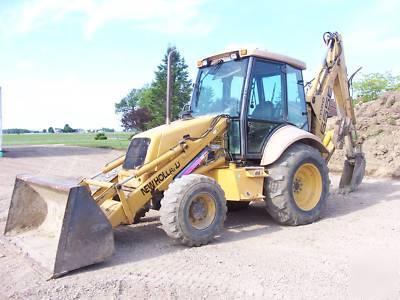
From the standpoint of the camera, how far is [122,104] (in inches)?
3482

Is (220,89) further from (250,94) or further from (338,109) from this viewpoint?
(338,109)

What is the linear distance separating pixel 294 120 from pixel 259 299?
158 inches

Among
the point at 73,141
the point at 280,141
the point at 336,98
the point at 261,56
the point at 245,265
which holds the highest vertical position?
the point at 261,56

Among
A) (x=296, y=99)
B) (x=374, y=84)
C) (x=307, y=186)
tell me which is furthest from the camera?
(x=374, y=84)

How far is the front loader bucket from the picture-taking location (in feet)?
14.6

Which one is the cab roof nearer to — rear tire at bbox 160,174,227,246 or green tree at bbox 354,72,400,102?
rear tire at bbox 160,174,227,246

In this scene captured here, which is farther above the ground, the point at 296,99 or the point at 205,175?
the point at 296,99

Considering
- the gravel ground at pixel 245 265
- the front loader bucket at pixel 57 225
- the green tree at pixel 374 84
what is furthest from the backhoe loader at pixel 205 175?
the green tree at pixel 374 84

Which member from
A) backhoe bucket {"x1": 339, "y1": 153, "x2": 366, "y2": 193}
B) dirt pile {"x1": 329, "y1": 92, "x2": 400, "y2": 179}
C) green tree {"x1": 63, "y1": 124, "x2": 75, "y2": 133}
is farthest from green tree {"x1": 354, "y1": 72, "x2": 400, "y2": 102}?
Result: green tree {"x1": 63, "y1": 124, "x2": 75, "y2": 133}

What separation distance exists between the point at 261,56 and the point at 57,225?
154 inches

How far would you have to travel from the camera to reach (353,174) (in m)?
9.45

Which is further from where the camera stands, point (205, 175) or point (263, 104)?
point (263, 104)

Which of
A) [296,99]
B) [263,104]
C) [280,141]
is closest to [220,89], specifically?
[263,104]

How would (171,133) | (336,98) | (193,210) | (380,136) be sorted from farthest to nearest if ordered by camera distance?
(380,136) < (336,98) < (171,133) < (193,210)
